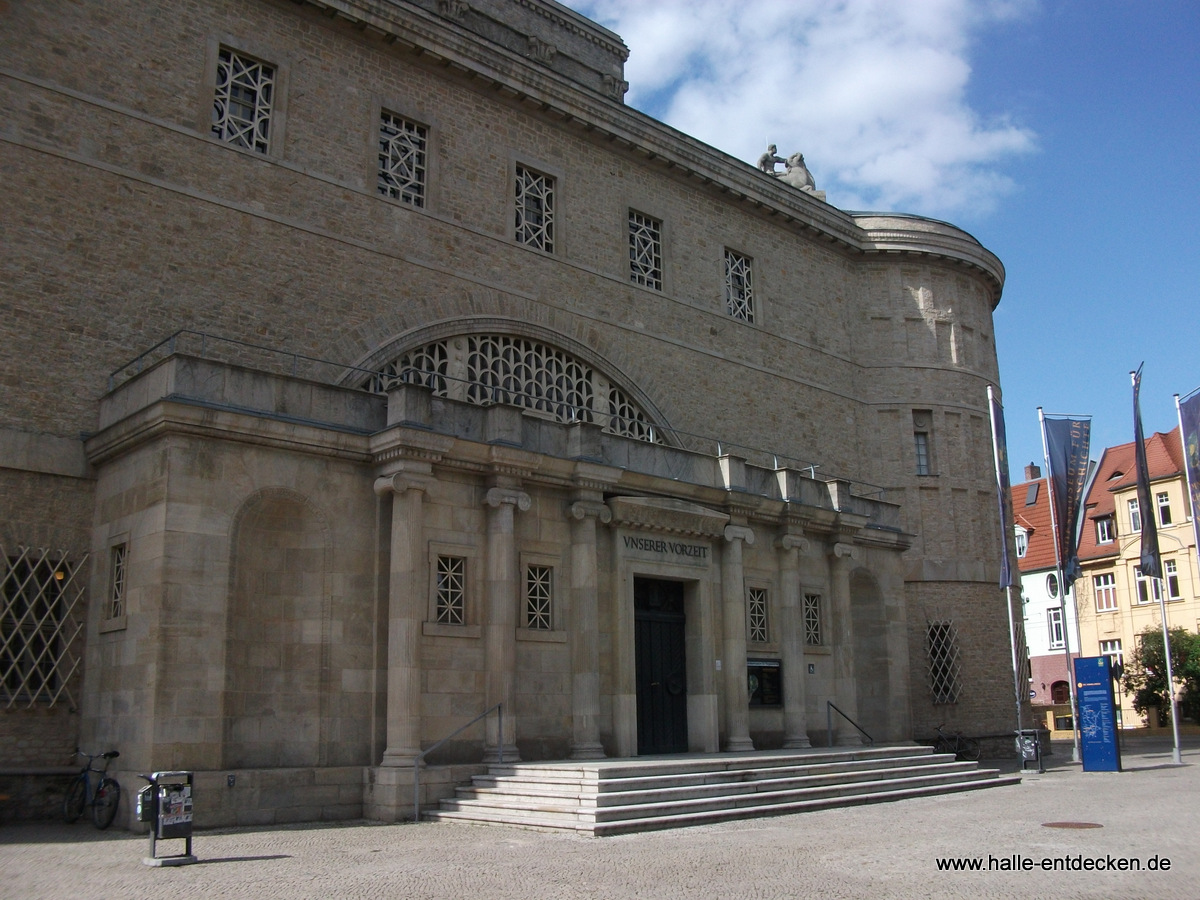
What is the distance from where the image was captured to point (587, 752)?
18109mm

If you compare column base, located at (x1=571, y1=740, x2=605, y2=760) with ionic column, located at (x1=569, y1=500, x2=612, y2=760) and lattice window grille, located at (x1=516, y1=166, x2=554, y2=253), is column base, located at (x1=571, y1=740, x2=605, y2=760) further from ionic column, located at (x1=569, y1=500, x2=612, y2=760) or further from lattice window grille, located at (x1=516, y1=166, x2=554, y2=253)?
lattice window grille, located at (x1=516, y1=166, x2=554, y2=253)

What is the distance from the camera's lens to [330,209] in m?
20.8

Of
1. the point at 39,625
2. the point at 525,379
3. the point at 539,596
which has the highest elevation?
the point at 525,379

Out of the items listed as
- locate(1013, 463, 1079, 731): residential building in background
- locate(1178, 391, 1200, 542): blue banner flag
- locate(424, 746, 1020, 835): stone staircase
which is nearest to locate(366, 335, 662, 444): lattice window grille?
locate(424, 746, 1020, 835): stone staircase

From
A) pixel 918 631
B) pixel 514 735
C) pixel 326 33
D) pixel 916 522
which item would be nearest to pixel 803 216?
pixel 916 522

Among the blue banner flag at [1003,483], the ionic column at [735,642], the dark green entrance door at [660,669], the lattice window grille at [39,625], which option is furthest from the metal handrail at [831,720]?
the lattice window grille at [39,625]

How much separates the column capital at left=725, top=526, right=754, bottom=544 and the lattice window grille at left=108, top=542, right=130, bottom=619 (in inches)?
428

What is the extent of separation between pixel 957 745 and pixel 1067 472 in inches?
318

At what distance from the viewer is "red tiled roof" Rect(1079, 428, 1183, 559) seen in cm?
4759

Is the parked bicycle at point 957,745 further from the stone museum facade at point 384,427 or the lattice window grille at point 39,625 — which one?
the lattice window grille at point 39,625

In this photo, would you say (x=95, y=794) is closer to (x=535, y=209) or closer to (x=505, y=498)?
(x=505, y=498)

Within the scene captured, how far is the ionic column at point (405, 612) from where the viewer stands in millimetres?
16000

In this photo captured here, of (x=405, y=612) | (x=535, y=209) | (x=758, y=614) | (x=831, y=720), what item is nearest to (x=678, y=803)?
(x=405, y=612)

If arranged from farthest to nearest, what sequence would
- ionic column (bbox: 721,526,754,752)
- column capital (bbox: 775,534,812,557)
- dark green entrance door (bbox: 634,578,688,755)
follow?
column capital (bbox: 775,534,812,557)
ionic column (bbox: 721,526,754,752)
dark green entrance door (bbox: 634,578,688,755)
